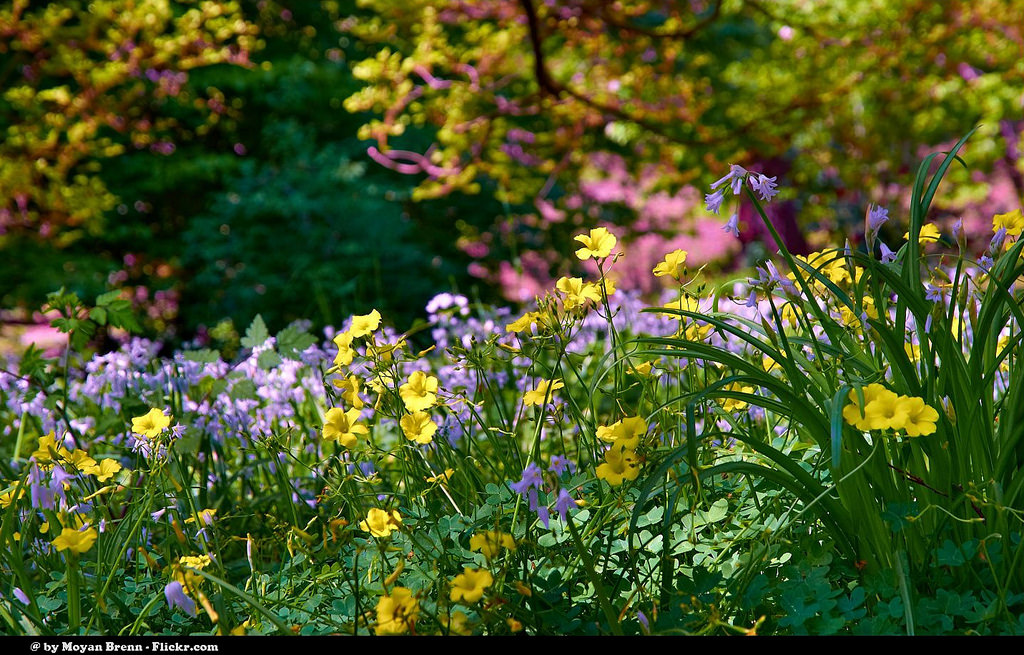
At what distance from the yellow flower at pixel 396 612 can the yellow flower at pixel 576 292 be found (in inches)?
27.6

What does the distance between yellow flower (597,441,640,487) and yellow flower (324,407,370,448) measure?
462mm

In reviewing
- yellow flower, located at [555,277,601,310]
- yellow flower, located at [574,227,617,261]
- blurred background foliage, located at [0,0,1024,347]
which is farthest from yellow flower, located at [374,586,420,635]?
blurred background foliage, located at [0,0,1024,347]

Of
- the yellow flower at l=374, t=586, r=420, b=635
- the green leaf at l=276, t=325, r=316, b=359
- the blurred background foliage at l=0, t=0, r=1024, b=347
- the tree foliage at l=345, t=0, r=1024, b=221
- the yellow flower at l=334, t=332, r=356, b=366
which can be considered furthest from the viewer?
the tree foliage at l=345, t=0, r=1024, b=221

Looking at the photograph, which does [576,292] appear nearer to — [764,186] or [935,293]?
[764,186]

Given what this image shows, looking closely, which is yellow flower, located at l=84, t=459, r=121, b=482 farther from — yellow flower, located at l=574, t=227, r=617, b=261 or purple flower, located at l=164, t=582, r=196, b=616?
yellow flower, located at l=574, t=227, r=617, b=261

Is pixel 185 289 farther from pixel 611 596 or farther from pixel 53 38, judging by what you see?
pixel 611 596

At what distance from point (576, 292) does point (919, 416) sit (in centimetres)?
71

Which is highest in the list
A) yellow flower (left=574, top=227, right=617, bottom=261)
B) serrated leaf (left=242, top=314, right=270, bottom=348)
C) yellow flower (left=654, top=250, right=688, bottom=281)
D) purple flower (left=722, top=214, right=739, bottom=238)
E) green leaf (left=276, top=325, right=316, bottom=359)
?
purple flower (left=722, top=214, right=739, bottom=238)

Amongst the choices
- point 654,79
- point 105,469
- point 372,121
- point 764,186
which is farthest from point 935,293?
point 372,121

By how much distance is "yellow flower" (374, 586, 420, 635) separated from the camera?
1.29 metres

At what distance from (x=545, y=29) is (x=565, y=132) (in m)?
1.05

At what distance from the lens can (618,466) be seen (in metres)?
1.49

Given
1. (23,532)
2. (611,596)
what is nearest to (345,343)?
(611,596)

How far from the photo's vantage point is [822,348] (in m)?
1.68
